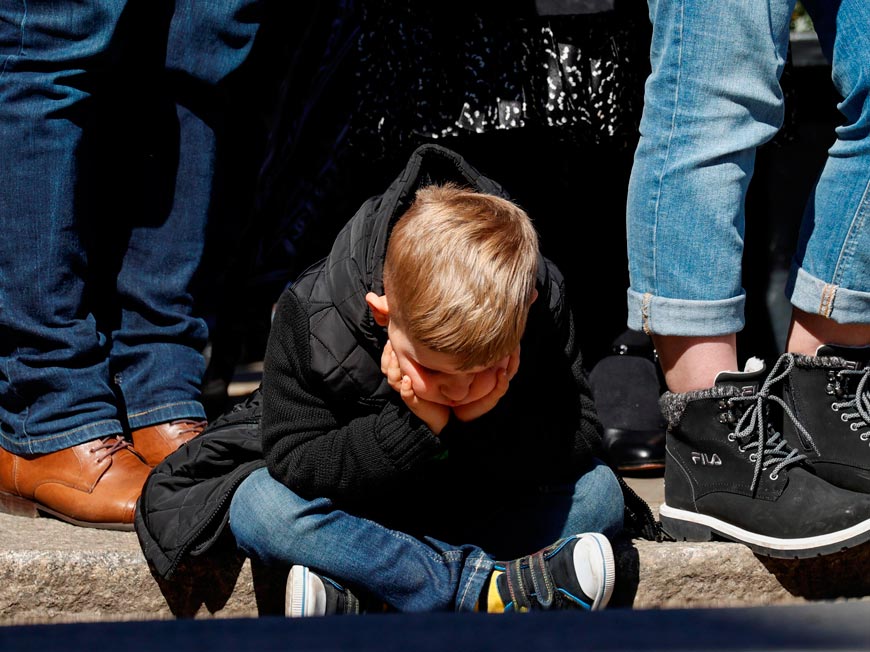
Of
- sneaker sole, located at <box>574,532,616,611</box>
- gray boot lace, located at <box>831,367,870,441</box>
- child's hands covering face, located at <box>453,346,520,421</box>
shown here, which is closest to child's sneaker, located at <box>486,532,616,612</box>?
sneaker sole, located at <box>574,532,616,611</box>

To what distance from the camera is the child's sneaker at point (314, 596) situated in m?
1.42

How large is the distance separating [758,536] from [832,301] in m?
0.38

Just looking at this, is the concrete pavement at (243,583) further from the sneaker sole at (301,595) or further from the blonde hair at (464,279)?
the blonde hair at (464,279)

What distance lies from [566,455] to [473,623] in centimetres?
83

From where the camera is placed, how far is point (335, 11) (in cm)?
241

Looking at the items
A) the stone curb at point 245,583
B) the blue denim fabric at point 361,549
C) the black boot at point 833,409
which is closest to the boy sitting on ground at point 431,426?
the blue denim fabric at point 361,549

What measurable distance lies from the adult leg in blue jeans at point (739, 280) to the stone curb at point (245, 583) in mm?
68

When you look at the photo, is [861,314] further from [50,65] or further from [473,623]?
[50,65]

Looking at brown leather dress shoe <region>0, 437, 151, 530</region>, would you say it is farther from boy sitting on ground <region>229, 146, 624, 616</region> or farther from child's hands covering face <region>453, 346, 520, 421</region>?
child's hands covering face <region>453, 346, 520, 421</region>

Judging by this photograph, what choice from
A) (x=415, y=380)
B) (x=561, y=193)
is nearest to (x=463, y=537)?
(x=415, y=380)

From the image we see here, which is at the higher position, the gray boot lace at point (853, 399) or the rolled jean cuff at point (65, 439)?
the gray boot lace at point (853, 399)

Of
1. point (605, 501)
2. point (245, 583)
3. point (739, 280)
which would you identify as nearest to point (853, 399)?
point (739, 280)

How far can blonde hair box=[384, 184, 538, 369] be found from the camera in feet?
4.24

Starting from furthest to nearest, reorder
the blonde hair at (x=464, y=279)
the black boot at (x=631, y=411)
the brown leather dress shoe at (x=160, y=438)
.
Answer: the black boot at (x=631, y=411) < the brown leather dress shoe at (x=160, y=438) < the blonde hair at (x=464, y=279)
